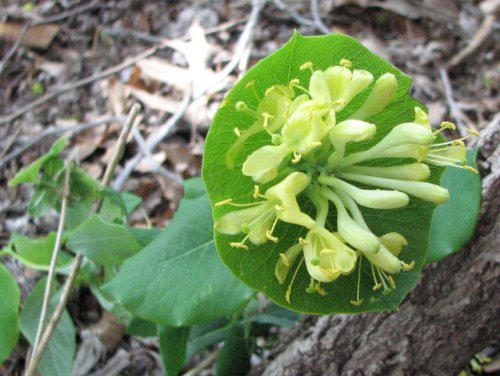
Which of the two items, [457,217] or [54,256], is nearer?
[457,217]

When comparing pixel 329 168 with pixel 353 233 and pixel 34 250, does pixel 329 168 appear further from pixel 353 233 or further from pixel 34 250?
pixel 34 250

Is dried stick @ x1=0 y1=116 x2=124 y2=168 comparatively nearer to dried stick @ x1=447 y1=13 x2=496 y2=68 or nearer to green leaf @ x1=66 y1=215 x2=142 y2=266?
green leaf @ x1=66 y1=215 x2=142 y2=266

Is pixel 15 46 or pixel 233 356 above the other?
pixel 15 46

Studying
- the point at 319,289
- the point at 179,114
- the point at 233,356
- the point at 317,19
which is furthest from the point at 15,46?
the point at 319,289

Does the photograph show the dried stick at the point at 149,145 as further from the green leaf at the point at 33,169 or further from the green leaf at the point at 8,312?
the green leaf at the point at 8,312

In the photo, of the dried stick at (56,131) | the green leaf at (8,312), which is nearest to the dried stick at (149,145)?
the dried stick at (56,131)

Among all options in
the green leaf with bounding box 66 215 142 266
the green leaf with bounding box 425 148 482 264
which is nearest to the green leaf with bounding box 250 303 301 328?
the green leaf with bounding box 66 215 142 266
